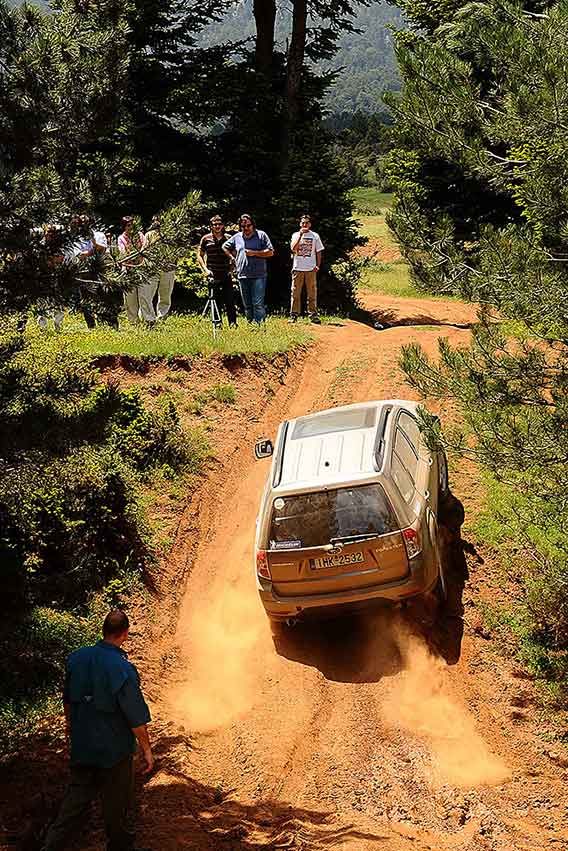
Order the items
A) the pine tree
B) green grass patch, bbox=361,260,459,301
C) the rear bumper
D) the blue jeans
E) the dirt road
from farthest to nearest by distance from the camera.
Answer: green grass patch, bbox=361,260,459,301 < the blue jeans < the rear bumper < the pine tree < the dirt road

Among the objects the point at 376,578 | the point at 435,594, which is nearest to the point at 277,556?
the point at 376,578

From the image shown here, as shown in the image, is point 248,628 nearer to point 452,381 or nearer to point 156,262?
point 452,381

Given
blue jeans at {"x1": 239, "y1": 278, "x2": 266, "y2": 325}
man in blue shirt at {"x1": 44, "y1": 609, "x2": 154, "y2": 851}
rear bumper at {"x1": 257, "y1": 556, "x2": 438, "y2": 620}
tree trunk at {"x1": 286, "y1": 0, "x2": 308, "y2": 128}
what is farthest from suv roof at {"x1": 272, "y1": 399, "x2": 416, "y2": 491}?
tree trunk at {"x1": 286, "y1": 0, "x2": 308, "y2": 128}

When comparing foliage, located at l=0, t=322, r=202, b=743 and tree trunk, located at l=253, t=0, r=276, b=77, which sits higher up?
tree trunk, located at l=253, t=0, r=276, b=77

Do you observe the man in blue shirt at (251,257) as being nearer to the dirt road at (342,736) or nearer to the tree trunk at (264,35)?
the dirt road at (342,736)

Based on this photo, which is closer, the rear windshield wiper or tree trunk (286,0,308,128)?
the rear windshield wiper

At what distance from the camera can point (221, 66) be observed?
2244 cm

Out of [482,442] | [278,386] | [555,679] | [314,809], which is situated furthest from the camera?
[278,386]

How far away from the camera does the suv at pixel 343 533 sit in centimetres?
895

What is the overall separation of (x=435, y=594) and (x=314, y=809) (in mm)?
3629

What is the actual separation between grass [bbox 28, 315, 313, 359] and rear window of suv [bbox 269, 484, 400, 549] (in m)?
7.05

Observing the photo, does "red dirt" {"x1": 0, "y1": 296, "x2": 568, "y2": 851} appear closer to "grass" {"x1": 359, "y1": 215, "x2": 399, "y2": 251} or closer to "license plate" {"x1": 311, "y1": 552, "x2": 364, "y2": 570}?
"license plate" {"x1": 311, "y1": 552, "x2": 364, "y2": 570}

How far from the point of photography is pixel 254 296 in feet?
57.8

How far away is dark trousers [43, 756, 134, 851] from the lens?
5805 millimetres
